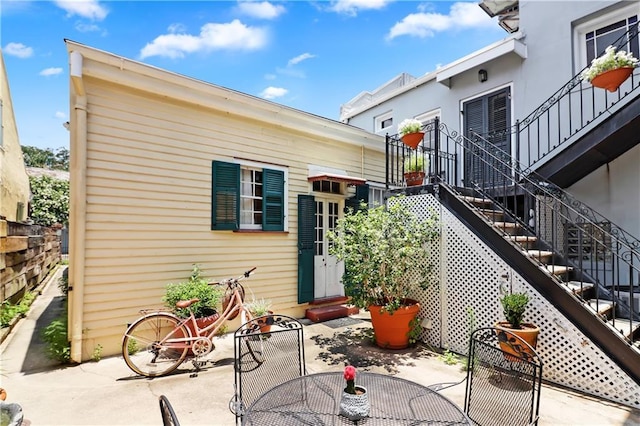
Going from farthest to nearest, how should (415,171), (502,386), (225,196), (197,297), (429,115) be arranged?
(429,115) → (415,171) → (225,196) → (197,297) → (502,386)

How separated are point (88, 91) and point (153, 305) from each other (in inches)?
113

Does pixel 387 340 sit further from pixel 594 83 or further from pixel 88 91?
pixel 88 91

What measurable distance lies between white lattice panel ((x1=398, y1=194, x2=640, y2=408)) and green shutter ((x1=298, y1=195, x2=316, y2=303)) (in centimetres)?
192

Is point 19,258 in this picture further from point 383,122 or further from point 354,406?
point 383,122

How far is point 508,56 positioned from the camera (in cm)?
684

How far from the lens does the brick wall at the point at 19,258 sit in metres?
5.31

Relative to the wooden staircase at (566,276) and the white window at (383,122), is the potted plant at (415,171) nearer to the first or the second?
the wooden staircase at (566,276)

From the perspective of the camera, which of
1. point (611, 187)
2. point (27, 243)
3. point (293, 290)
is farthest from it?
point (27, 243)

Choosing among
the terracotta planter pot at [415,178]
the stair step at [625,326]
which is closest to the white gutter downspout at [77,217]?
the terracotta planter pot at [415,178]

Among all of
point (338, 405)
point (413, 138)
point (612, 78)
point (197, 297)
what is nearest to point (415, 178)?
point (413, 138)

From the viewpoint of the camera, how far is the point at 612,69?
4230 millimetres

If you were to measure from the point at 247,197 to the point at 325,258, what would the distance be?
2042mm

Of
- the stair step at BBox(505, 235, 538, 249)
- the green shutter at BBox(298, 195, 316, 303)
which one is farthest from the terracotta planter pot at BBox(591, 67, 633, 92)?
the green shutter at BBox(298, 195, 316, 303)

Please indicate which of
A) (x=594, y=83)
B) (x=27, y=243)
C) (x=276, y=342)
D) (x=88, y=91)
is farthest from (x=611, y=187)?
(x=27, y=243)
